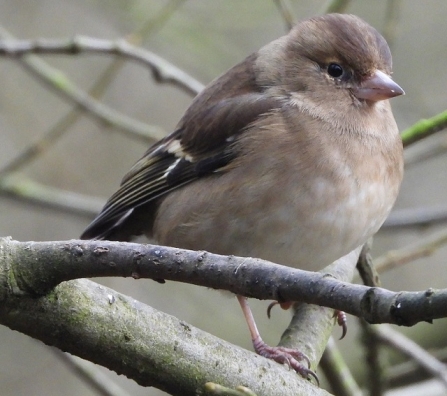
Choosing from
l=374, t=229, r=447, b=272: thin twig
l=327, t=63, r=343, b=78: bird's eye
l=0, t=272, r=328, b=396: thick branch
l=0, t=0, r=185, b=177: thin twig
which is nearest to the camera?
l=0, t=272, r=328, b=396: thick branch

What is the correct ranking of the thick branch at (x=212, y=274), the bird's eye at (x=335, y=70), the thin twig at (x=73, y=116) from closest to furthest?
the thick branch at (x=212, y=274) → the bird's eye at (x=335, y=70) → the thin twig at (x=73, y=116)

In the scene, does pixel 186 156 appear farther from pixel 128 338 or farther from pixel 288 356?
pixel 128 338

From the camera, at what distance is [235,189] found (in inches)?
130

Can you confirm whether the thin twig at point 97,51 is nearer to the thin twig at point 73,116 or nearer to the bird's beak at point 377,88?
the thin twig at point 73,116

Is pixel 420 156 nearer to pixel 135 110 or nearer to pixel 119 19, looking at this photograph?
pixel 119 19

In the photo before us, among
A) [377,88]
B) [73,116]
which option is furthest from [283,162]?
[73,116]

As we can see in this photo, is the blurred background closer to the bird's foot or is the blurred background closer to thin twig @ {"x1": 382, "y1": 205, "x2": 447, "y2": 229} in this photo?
thin twig @ {"x1": 382, "y1": 205, "x2": 447, "y2": 229}

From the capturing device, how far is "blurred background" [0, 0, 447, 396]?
Answer: 16.4 feet

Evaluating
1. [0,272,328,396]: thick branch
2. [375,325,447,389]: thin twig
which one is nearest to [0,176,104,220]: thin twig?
[375,325,447,389]: thin twig

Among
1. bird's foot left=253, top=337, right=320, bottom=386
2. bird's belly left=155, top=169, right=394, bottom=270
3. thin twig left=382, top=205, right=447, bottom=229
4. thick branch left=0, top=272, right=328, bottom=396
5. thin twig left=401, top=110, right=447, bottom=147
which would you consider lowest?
thick branch left=0, top=272, right=328, bottom=396

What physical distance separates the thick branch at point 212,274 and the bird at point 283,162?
1.18 meters

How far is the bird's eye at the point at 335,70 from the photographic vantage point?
139 inches

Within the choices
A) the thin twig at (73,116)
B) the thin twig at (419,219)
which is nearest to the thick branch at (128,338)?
the thin twig at (419,219)

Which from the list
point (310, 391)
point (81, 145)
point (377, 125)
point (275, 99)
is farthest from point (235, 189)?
point (81, 145)
